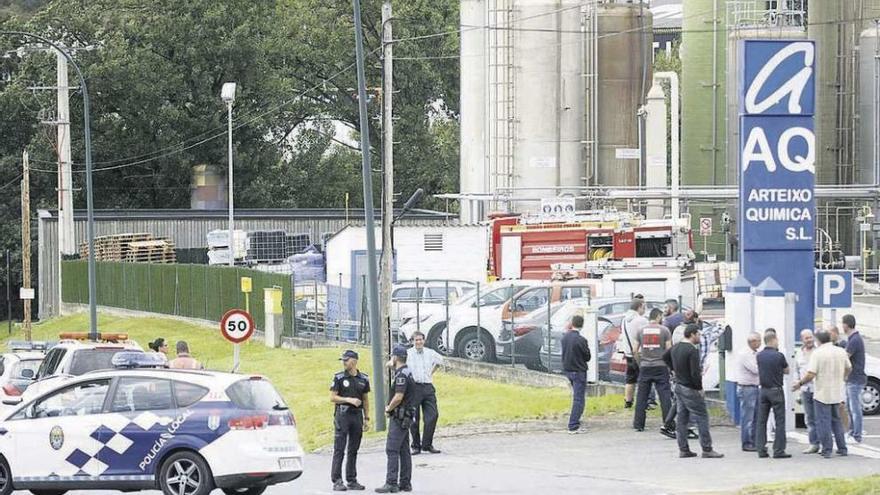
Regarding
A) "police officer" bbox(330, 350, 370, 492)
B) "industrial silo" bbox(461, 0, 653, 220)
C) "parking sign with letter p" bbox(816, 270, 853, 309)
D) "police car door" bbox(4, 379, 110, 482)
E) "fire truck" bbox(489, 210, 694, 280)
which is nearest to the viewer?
"police car door" bbox(4, 379, 110, 482)

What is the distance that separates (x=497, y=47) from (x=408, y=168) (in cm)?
3293

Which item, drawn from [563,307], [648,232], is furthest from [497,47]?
[563,307]

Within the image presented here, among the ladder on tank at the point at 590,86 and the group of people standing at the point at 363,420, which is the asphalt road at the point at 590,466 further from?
the ladder on tank at the point at 590,86

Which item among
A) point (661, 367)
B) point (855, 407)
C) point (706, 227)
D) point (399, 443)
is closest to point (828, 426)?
point (855, 407)

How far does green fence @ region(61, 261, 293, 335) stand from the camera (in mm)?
50969

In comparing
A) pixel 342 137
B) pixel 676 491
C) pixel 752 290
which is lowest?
pixel 676 491

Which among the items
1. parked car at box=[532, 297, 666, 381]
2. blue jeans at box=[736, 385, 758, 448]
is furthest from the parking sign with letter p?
parked car at box=[532, 297, 666, 381]

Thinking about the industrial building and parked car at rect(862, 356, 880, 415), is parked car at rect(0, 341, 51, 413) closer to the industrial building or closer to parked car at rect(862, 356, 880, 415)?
parked car at rect(862, 356, 880, 415)

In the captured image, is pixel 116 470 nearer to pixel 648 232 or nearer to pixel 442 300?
pixel 442 300

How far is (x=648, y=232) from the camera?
4356 centimetres

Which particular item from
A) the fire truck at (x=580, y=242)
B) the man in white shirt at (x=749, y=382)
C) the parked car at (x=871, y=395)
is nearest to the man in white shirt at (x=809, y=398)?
the man in white shirt at (x=749, y=382)

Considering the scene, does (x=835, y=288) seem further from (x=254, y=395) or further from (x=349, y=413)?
(x=254, y=395)

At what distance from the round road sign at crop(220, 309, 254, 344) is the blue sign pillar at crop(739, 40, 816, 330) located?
8758 millimetres

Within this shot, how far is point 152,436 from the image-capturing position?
17828 mm
